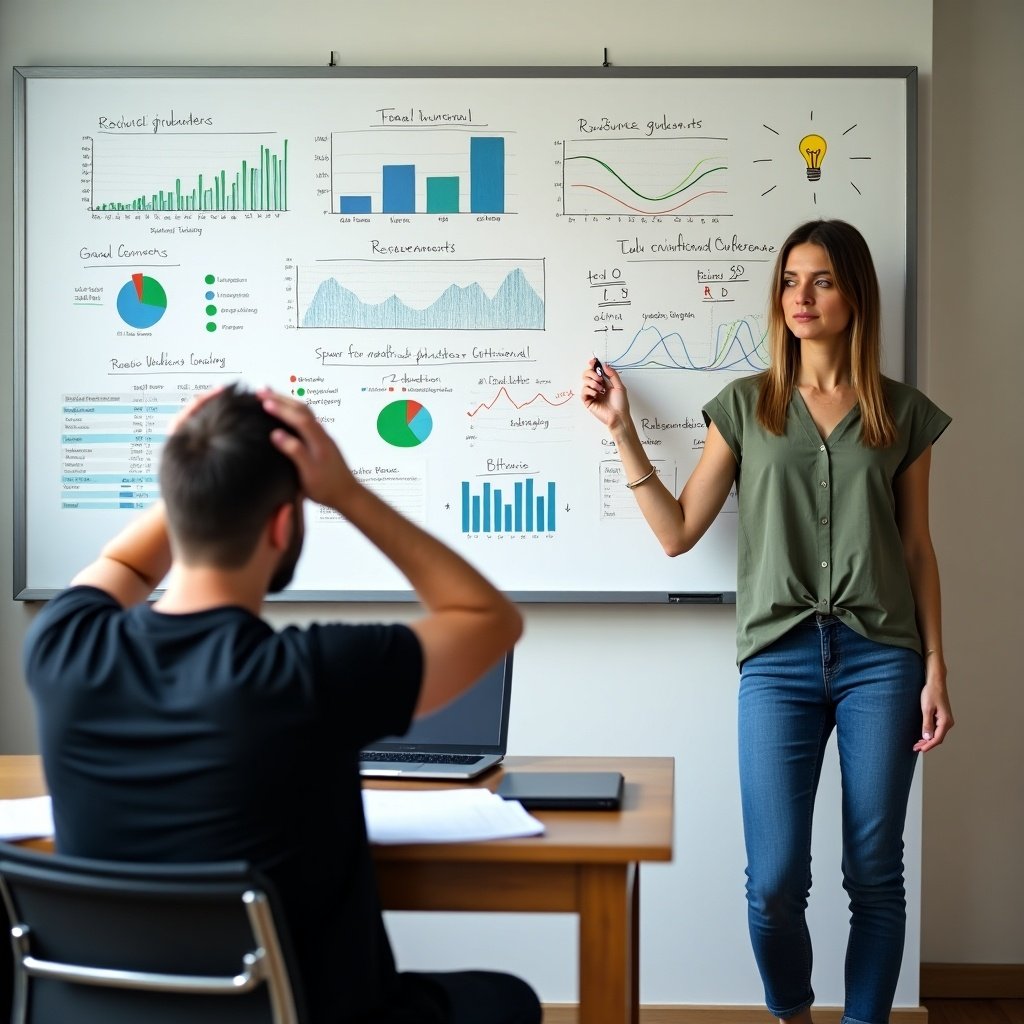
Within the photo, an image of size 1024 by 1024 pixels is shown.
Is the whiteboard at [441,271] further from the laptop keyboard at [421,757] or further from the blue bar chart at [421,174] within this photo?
the laptop keyboard at [421,757]

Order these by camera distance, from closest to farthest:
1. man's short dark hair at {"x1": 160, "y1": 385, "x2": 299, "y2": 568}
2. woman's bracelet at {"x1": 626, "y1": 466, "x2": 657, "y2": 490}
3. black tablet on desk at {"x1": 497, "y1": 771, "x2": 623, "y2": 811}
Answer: man's short dark hair at {"x1": 160, "y1": 385, "x2": 299, "y2": 568}, black tablet on desk at {"x1": 497, "y1": 771, "x2": 623, "y2": 811}, woman's bracelet at {"x1": 626, "y1": 466, "x2": 657, "y2": 490}

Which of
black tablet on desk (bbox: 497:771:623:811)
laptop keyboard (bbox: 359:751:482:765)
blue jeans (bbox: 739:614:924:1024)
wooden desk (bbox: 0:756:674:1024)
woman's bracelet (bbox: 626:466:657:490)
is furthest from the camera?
woman's bracelet (bbox: 626:466:657:490)

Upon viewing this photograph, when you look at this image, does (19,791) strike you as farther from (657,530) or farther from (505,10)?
(505,10)

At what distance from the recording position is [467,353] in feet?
9.48

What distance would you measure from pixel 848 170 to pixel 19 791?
2.22 m

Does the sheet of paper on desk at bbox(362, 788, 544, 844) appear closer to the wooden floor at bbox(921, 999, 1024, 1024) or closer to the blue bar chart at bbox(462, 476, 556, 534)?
the blue bar chart at bbox(462, 476, 556, 534)

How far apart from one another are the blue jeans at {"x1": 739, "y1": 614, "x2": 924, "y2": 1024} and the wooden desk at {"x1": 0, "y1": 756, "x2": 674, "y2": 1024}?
2.91 ft

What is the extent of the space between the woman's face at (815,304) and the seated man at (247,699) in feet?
4.70

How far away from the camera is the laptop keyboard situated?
1.91m

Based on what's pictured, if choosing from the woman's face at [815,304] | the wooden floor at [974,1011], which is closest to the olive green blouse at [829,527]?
the woman's face at [815,304]

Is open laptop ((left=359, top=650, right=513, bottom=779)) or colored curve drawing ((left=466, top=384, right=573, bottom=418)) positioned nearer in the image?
open laptop ((left=359, top=650, right=513, bottom=779))

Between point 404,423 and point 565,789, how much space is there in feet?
4.51

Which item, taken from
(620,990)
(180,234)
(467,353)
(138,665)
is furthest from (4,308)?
(620,990)

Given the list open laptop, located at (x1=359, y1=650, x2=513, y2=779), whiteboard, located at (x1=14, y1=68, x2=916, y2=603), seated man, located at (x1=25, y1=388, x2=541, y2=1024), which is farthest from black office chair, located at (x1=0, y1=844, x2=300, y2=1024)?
whiteboard, located at (x1=14, y1=68, x2=916, y2=603)
